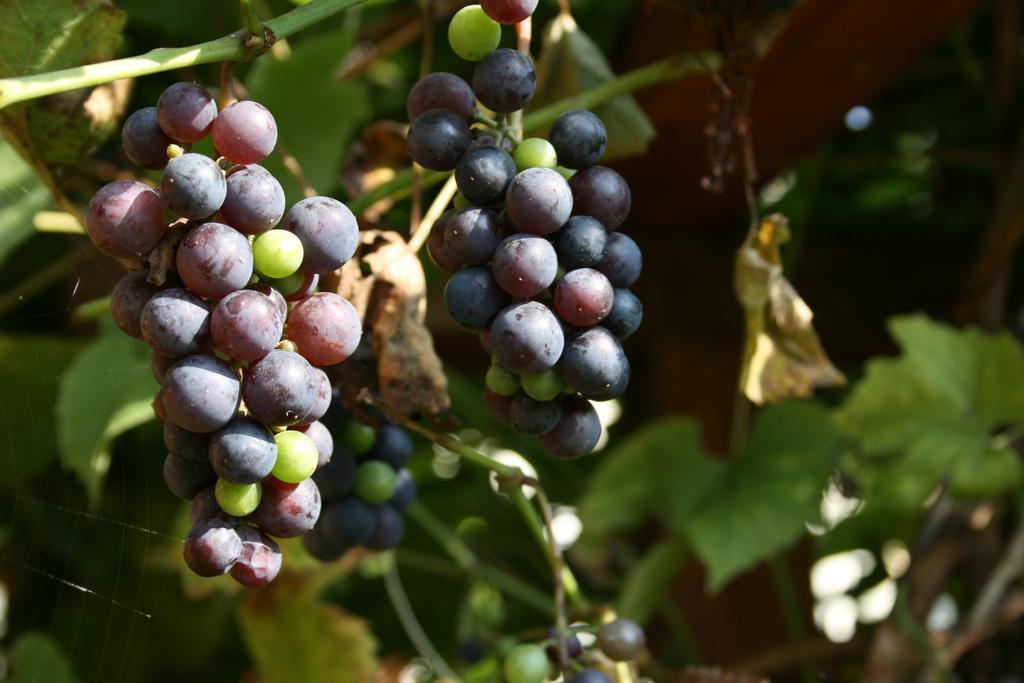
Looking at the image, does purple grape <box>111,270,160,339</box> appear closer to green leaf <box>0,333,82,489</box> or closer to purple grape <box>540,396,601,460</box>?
purple grape <box>540,396,601,460</box>

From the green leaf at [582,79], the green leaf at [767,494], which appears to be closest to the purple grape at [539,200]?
the green leaf at [582,79]

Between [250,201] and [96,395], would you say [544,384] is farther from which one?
[96,395]

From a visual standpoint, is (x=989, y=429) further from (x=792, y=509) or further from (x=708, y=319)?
(x=708, y=319)

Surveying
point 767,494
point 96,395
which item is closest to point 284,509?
point 96,395

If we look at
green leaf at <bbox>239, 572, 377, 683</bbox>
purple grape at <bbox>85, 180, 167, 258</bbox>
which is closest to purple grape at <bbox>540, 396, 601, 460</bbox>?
purple grape at <bbox>85, 180, 167, 258</bbox>

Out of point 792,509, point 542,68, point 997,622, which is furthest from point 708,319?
point 542,68

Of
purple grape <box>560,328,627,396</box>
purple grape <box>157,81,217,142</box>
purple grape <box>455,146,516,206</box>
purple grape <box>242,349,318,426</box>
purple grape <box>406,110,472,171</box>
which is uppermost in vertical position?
purple grape <box>157,81,217,142</box>
